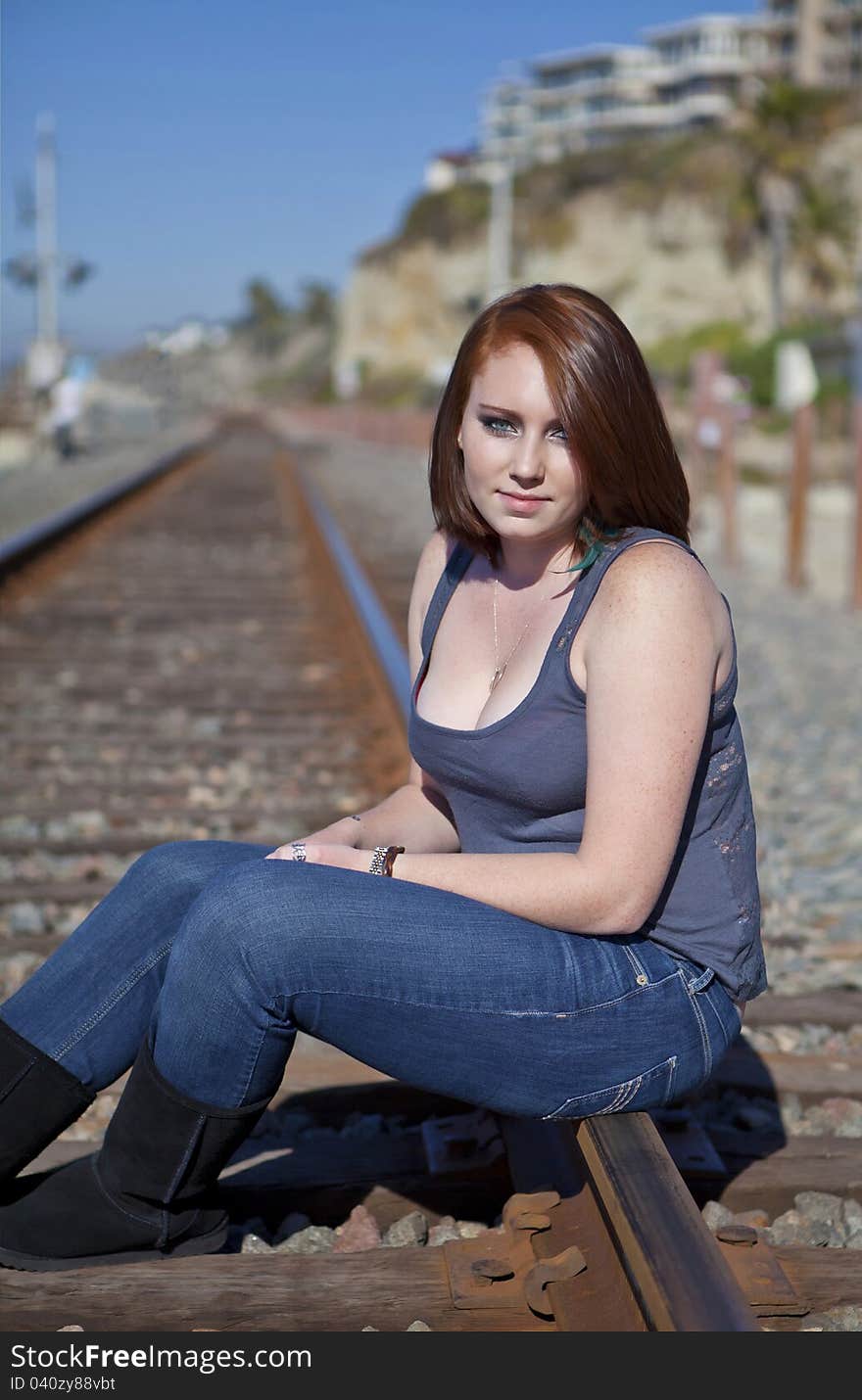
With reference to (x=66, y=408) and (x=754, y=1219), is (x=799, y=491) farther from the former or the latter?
(x=66, y=408)

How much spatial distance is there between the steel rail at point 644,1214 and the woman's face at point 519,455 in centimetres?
87

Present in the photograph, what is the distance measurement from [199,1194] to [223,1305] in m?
0.19

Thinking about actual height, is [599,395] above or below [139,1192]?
above

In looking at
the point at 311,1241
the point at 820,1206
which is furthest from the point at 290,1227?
the point at 820,1206

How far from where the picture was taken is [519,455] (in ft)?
7.36

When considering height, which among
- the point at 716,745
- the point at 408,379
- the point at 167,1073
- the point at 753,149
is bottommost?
the point at 408,379

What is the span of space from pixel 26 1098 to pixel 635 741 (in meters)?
1.03

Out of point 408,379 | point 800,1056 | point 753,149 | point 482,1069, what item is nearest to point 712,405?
point 800,1056

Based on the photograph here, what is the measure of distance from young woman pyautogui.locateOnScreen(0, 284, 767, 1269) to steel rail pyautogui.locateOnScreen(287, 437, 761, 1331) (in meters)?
0.09

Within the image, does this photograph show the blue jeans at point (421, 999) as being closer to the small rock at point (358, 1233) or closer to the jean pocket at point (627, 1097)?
the jean pocket at point (627, 1097)

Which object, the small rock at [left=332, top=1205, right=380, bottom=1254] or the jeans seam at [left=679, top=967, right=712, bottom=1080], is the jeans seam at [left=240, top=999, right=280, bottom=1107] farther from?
the jeans seam at [left=679, top=967, right=712, bottom=1080]

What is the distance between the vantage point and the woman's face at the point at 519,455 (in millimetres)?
2217

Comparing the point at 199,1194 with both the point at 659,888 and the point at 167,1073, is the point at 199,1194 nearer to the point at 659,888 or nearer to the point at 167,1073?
the point at 167,1073
